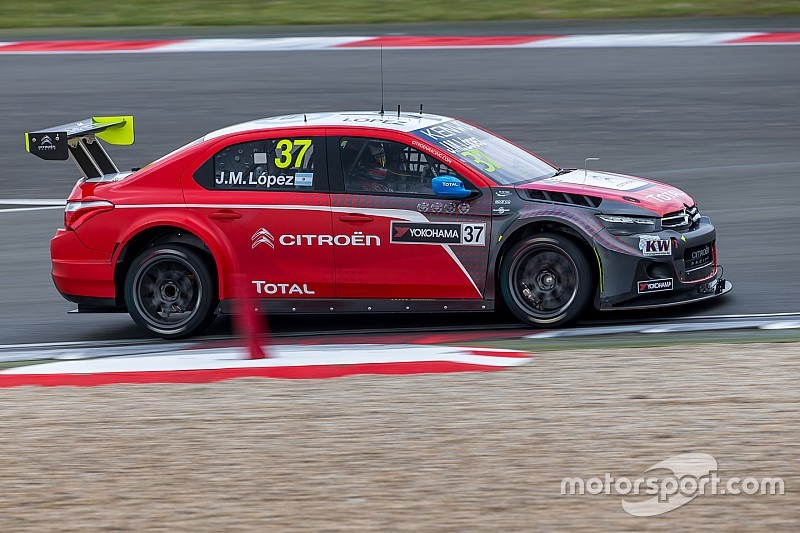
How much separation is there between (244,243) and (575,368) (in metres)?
2.67

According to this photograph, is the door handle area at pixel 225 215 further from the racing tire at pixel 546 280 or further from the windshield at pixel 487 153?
the racing tire at pixel 546 280

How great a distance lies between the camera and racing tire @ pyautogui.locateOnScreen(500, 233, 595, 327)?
27.2ft

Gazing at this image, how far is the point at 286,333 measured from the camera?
905 centimetres

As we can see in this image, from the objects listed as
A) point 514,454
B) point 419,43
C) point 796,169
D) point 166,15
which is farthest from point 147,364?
point 166,15

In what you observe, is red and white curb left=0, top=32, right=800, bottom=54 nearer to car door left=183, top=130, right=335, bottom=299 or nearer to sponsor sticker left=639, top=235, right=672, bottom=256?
car door left=183, top=130, right=335, bottom=299

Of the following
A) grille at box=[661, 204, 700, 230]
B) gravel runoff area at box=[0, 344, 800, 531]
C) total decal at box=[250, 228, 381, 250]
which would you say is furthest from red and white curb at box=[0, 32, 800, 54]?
gravel runoff area at box=[0, 344, 800, 531]

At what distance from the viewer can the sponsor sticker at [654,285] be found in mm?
8305

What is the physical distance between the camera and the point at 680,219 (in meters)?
8.55

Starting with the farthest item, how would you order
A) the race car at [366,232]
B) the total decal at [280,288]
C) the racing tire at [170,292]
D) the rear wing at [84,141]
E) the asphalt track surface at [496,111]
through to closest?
1. the asphalt track surface at [496,111]
2. the rear wing at [84,141]
3. the racing tire at [170,292]
4. the total decal at [280,288]
5. the race car at [366,232]

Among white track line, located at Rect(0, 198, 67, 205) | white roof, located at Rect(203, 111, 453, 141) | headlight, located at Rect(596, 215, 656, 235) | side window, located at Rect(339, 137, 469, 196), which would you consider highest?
white roof, located at Rect(203, 111, 453, 141)

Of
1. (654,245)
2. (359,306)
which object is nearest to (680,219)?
(654,245)

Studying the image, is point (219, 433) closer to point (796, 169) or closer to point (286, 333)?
point (286, 333)

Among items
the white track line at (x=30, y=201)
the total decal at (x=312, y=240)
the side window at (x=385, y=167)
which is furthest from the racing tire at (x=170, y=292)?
the white track line at (x=30, y=201)

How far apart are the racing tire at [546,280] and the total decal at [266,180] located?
58.7 inches
